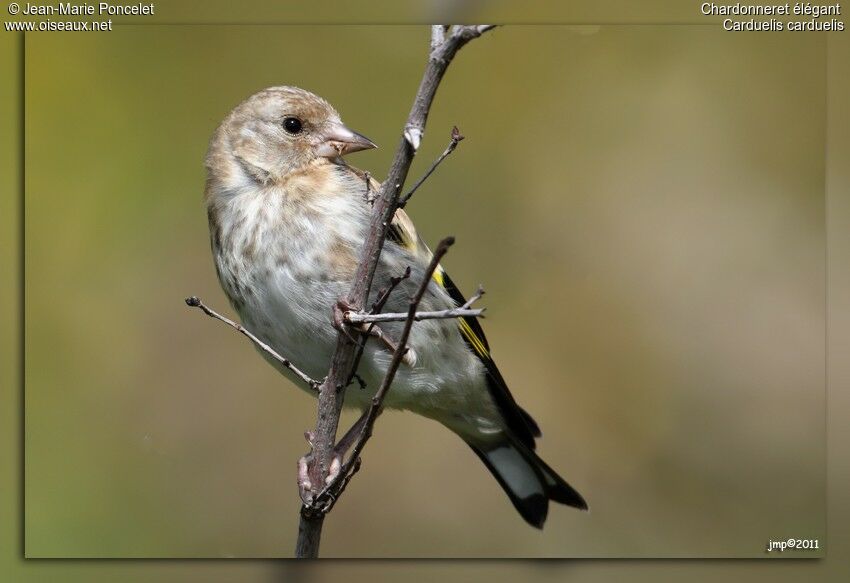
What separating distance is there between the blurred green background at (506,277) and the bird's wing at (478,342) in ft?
0.77

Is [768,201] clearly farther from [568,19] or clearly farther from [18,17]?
[18,17]

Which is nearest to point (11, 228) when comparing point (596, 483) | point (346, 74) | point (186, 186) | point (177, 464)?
point (186, 186)

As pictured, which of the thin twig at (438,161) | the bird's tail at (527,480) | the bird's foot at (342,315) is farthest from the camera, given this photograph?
the bird's tail at (527,480)

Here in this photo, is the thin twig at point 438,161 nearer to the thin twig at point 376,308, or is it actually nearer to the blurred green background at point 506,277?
the thin twig at point 376,308


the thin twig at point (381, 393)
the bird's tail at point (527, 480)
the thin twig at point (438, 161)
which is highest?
the thin twig at point (438, 161)

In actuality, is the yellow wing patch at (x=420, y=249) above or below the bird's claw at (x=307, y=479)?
above

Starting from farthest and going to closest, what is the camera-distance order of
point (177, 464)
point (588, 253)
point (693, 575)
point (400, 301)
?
point (588, 253) < point (177, 464) < point (693, 575) < point (400, 301)

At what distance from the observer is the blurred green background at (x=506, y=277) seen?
314 centimetres

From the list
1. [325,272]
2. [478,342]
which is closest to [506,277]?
[478,342]

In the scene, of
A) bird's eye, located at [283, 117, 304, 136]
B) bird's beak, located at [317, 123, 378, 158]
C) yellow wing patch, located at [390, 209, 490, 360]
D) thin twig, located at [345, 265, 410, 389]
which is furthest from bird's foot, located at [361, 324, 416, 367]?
bird's eye, located at [283, 117, 304, 136]

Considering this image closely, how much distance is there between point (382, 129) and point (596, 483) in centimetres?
132

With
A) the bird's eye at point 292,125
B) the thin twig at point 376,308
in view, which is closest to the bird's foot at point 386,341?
the thin twig at point 376,308

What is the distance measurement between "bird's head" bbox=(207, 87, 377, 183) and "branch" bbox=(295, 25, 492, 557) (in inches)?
27.2

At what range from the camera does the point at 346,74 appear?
336 centimetres
